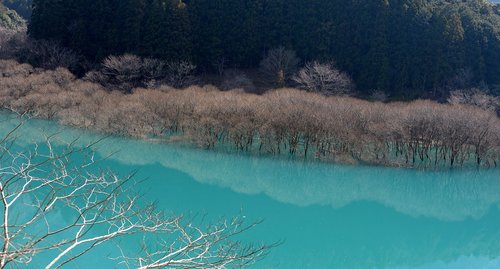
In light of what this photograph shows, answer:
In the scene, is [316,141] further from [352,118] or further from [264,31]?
[264,31]

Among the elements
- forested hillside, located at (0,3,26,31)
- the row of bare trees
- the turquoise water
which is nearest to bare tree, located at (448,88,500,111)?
the row of bare trees

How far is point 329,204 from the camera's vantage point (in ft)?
57.0

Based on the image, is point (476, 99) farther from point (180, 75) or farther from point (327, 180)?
point (180, 75)

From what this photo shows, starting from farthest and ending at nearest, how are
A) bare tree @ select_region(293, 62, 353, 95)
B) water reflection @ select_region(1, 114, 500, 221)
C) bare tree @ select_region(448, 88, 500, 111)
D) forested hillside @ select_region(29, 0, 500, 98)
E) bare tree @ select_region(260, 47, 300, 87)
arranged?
bare tree @ select_region(260, 47, 300, 87) < forested hillside @ select_region(29, 0, 500, 98) < bare tree @ select_region(293, 62, 353, 95) < bare tree @ select_region(448, 88, 500, 111) < water reflection @ select_region(1, 114, 500, 221)

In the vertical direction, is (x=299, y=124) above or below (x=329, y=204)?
above

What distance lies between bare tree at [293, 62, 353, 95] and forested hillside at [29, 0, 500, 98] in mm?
2545

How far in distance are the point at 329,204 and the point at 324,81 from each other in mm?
17988

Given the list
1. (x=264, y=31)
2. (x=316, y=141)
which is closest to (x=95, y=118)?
(x=316, y=141)

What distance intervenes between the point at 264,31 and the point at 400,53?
36.6ft

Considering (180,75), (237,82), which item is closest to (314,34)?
(237,82)

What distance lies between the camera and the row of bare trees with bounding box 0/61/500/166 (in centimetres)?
2309

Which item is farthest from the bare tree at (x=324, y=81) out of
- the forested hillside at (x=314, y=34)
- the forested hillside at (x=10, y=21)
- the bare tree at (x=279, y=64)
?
the forested hillside at (x=10, y=21)

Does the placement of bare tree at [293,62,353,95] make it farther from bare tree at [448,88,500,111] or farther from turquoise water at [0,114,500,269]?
turquoise water at [0,114,500,269]

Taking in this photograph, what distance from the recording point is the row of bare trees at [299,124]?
23094mm
